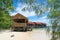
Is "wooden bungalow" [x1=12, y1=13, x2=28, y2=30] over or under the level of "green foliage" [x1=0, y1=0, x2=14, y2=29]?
under

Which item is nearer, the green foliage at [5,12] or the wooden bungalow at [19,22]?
the green foliage at [5,12]

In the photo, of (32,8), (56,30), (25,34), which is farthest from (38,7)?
(25,34)

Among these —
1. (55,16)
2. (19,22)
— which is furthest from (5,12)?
(55,16)

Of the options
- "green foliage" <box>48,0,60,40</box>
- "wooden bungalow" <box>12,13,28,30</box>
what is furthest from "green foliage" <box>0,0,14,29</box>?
"green foliage" <box>48,0,60,40</box>

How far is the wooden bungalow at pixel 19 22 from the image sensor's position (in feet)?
4.71

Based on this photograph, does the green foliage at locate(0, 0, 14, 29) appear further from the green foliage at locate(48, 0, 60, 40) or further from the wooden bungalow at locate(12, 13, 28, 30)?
the green foliage at locate(48, 0, 60, 40)

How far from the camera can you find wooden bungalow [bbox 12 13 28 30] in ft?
4.71

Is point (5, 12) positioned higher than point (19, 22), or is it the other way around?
point (5, 12)

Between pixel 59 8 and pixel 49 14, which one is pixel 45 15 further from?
pixel 59 8

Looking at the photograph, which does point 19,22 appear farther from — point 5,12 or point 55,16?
point 55,16

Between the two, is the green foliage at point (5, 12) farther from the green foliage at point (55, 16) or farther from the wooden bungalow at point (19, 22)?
the green foliage at point (55, 16)

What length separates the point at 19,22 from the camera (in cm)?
155

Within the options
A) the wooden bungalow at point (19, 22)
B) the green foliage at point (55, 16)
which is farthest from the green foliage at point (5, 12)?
the green foliage at point (55, 16)

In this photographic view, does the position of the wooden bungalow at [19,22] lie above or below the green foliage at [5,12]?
below
